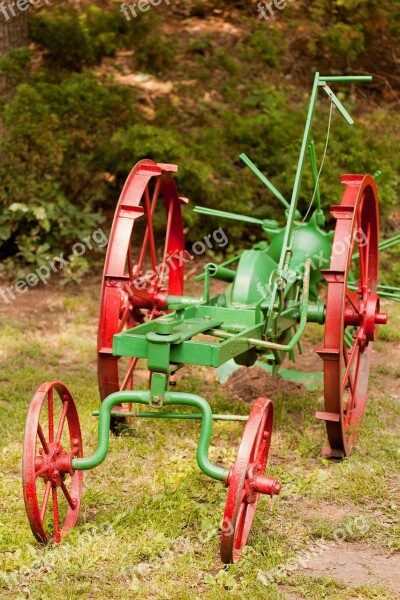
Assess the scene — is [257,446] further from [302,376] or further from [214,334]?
[302,376]

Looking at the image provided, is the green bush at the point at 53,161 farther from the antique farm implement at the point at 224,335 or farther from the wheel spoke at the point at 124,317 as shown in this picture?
the wheel spoke at the point at 124,317

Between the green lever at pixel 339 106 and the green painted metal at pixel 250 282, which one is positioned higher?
the green lever at pixel 339 106

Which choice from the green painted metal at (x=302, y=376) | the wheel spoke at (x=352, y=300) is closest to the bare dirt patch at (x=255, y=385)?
the green painted metal at (x=302, y=376)

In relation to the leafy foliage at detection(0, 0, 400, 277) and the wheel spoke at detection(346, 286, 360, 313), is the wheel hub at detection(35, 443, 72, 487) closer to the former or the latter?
the wheel spoke at detection(346, 286, 360, 313)

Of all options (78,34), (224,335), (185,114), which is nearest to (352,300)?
(224,335)

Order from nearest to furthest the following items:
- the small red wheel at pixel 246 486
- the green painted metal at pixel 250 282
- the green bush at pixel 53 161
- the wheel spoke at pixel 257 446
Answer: the small red wheel at pixel 246 486, the wheel spoke at pixel 257 446, the green painted metal at pixel 250 282, the green bush at pixel 53 161

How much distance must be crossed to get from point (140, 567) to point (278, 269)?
183 centimetres

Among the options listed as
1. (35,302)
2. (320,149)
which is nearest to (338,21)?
(320,149)

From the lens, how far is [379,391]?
5637 mm

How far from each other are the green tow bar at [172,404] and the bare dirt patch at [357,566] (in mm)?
618

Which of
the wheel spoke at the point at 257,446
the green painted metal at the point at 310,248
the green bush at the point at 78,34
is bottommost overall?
the wheel spoke at the point at 257,446

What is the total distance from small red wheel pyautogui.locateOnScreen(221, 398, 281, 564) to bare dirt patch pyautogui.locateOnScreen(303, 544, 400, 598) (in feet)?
1.06

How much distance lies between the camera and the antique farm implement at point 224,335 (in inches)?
135

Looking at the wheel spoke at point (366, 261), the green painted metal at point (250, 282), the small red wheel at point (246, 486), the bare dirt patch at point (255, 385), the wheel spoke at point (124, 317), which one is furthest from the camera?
the bare dirt patch at point (255, 385)
